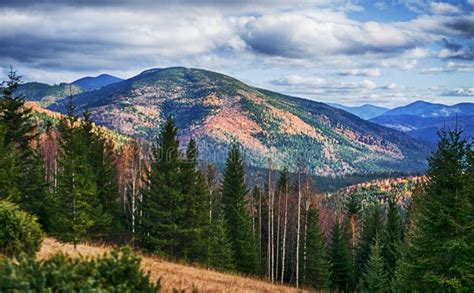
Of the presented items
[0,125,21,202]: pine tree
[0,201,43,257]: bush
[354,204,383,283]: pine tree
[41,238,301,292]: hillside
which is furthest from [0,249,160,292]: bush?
[354,204,383,283]: pine tree

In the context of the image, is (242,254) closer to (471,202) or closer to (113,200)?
(113,200)

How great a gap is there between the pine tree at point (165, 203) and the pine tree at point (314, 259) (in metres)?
15.8

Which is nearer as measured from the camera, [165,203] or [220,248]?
[165,203]

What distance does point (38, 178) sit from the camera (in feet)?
125

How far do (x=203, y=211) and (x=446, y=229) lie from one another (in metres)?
23.0

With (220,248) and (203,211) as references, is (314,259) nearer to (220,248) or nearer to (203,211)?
(220,248)

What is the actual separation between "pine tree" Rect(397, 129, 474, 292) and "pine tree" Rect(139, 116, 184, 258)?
20.2m

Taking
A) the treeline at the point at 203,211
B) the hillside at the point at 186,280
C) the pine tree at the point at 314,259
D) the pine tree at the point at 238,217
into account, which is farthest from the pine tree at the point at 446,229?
the pine tree at the point at 314,259

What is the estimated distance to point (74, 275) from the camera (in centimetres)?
607

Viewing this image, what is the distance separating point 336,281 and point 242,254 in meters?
16.5

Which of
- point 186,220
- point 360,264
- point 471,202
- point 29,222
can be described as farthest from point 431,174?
point 360,264

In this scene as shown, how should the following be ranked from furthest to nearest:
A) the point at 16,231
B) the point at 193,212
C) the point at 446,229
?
the point at 193,212 → the point at 446,229 → the point at 16,231

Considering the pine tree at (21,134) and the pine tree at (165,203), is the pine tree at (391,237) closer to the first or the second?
the pine tree at (165,203)

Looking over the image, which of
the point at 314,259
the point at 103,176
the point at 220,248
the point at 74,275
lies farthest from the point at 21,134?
the point at 74,275
